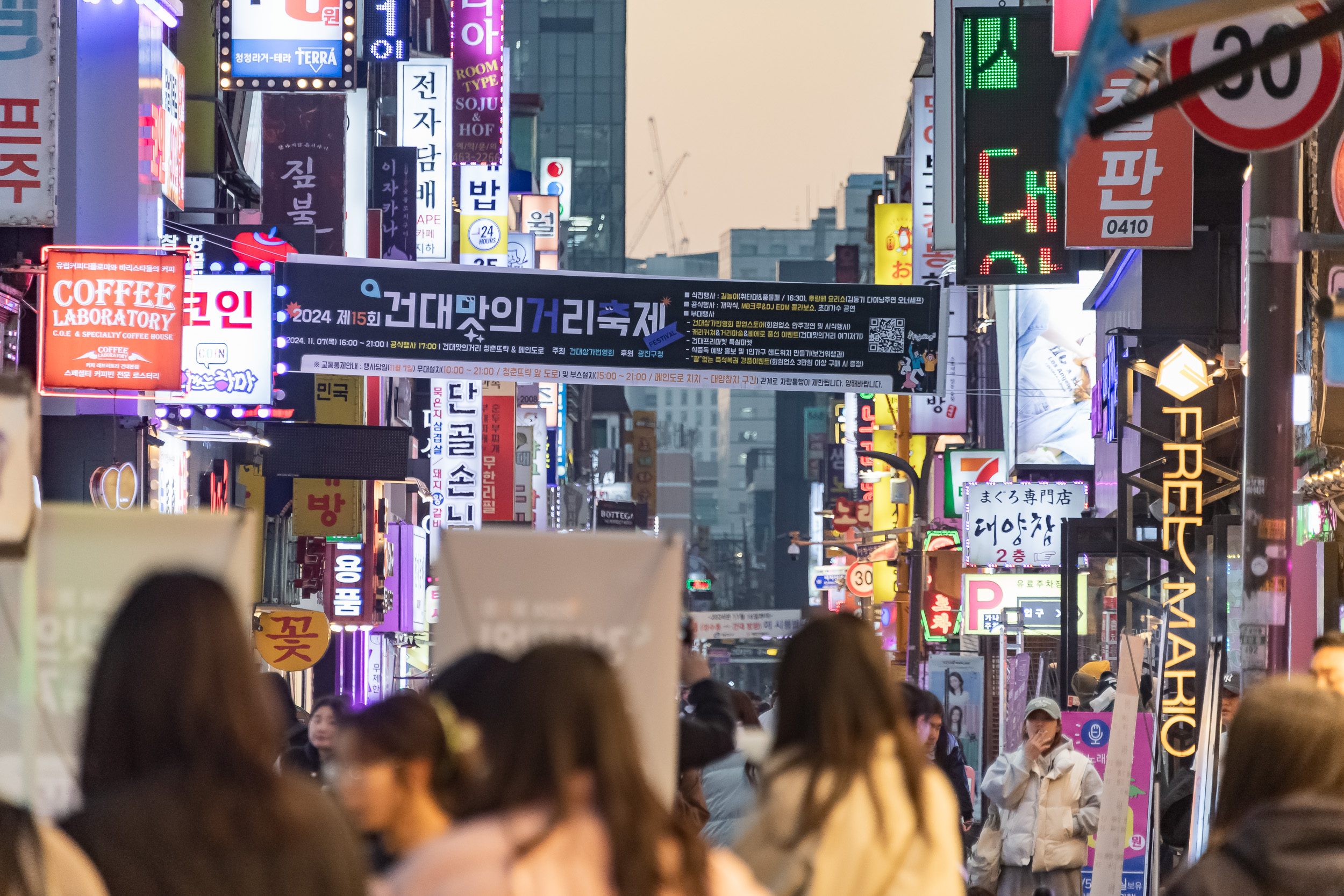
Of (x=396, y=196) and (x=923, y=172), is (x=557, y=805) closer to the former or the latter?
(x=923, y=172)

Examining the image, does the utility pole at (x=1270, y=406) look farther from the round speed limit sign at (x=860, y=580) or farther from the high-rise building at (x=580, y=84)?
the high-rise building at (x=580, y=84)

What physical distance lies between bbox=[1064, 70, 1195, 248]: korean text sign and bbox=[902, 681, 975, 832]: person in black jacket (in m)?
5.31

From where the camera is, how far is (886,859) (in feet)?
13.9

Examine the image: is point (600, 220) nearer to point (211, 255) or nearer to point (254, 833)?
point (211, 255)

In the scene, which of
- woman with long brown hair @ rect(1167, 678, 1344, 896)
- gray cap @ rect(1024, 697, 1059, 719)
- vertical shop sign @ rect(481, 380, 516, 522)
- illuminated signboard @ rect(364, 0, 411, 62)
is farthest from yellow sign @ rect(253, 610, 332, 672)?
vertical shop sign @ rect(481, 380, 516, 522)

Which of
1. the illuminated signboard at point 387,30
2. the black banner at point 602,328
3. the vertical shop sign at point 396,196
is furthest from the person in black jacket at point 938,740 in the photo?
the vertical shop sign at point 396,196

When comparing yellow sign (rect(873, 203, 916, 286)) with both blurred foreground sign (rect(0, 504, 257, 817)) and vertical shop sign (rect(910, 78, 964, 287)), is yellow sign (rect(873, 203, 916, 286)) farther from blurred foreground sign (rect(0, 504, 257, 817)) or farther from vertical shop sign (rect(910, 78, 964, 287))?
blurred foreground sign (rect(0, 504, 257, 817))

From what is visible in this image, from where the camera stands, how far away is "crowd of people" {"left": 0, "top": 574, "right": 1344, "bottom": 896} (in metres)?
3.13

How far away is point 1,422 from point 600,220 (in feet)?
530

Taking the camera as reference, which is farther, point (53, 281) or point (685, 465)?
point (685, 465)

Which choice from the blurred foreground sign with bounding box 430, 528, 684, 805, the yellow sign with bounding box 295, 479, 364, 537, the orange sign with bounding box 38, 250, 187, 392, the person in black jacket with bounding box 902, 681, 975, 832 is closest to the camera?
the blurred foreground sign with bounding box 430, 528, 684, 805

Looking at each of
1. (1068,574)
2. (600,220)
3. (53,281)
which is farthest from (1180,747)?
(600,220)

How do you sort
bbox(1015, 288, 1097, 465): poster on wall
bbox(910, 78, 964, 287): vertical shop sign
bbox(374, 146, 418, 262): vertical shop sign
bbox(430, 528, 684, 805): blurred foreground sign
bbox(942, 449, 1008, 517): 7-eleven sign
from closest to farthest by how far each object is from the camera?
bbox(430, 528, 684, 805): blurred foreground sign < bbox(910, 78, 964, 287): vertical shop sign < bbox(1015, 288, 1097, 465): poster on wall < bbox(374, 146, 418, 262): vertical shop sign < bbox(942, 449, 1008, 517): 7-eleven sign

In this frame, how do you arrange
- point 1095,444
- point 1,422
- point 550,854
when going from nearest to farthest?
point 550,854 → point 1,422 → point 1095,444
